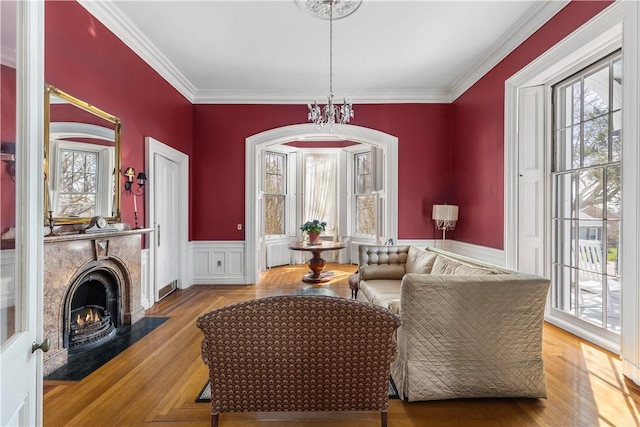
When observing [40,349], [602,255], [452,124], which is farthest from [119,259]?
[452,124]

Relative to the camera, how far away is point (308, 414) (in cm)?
200

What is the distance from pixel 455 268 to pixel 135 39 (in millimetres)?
4298

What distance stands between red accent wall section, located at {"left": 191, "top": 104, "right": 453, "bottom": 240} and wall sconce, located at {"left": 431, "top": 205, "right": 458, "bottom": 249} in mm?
310

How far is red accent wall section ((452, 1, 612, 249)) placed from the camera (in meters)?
3.43

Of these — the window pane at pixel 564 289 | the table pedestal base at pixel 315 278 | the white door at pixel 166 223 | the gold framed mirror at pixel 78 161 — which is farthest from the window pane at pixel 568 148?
the white door at pixel 166 223

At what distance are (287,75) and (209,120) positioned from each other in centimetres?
167

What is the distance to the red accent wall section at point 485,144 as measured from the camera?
3434 mm

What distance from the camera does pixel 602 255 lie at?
2990 mm

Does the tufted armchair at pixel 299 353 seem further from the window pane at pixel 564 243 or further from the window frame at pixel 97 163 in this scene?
the window pane at pixel 564 243

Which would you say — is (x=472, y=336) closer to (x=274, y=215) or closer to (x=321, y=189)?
(x=274, y=215)

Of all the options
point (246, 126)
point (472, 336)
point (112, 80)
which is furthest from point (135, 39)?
point (472, 336)

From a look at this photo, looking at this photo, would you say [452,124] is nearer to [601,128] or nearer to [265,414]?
[601,128]

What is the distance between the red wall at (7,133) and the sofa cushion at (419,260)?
3.07m

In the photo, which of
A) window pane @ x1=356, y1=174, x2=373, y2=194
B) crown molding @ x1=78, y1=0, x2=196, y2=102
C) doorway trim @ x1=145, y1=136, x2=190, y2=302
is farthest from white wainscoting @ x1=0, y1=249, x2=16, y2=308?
window pane @ x1=356, y1=174, x2=373, y2=194
